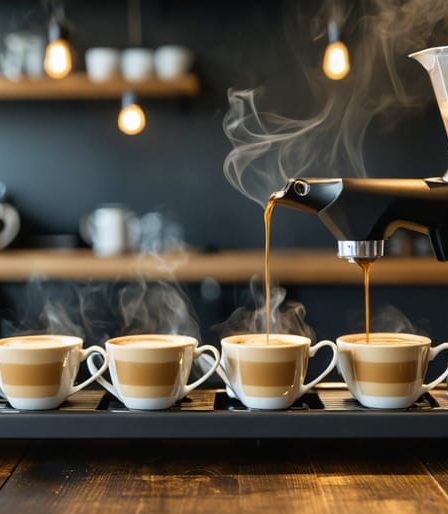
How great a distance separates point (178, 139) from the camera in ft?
10.6

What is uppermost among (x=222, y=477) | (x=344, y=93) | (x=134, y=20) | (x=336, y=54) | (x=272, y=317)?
(x=134, y=20)

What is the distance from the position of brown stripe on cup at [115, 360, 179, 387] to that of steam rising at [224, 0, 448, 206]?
2182mm

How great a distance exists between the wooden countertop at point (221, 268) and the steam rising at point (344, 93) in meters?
0.46

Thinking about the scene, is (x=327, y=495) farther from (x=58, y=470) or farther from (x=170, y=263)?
(x=170, y=263)

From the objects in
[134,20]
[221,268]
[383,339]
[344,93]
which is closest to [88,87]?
[134,20]

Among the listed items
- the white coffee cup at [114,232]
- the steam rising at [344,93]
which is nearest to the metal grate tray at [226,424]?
the white coffee cup at [114,232]

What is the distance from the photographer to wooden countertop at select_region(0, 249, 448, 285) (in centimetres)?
278

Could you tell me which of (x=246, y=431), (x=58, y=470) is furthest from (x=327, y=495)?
(x=58, y=470)

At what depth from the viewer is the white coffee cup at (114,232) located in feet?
9.63

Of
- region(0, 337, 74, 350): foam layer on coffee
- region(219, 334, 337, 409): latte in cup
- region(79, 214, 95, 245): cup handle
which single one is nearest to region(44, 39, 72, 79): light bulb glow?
region(79, 214, 95, 245): cup handle

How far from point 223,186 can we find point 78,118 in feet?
2.07

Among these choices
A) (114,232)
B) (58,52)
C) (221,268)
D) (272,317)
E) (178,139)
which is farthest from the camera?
(178,139)

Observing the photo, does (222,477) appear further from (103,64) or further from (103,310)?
(103,310)

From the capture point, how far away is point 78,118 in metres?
3.23
